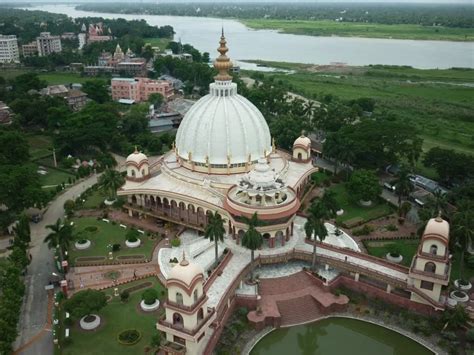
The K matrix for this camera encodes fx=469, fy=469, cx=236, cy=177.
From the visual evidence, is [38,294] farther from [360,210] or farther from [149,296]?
[360,210]

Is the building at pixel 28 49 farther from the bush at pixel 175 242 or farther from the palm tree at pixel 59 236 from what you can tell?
the palm tree at pixel 59 236

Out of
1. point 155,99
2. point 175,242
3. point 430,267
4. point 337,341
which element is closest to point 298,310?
point 337,341

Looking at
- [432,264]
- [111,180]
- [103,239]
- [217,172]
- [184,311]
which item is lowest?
[103,239]

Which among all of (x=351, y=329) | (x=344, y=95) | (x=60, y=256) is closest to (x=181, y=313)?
(x=351, y=329)

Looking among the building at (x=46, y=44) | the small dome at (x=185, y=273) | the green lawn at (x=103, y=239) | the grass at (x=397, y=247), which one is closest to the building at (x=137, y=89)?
the green lawn at (x=103, y=239)

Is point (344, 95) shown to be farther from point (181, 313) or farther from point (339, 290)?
point (181, 313)

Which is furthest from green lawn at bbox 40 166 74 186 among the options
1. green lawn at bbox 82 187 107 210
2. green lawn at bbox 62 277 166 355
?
green lawn at bbox 62 277 166 355
